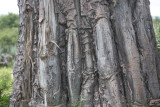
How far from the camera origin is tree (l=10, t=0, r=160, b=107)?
2.04m

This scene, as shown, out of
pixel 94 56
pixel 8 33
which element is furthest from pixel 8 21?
pixel 94 56

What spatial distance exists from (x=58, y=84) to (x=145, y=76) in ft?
3.60

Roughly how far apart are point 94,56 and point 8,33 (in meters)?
16.7

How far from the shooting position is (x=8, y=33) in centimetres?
1702

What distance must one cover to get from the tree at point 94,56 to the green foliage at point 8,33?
14.0m

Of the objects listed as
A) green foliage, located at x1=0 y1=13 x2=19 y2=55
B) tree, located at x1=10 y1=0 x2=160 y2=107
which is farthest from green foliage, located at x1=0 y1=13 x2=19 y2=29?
tree, located at x1=10 y1=0 x2=160 y2=107

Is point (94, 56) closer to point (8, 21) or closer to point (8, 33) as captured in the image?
point (8, 33)

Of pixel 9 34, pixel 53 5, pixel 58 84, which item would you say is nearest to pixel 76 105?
pixel 58 84

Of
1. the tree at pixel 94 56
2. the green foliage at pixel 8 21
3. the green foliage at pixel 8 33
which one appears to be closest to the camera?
the tree at pixel 94 56

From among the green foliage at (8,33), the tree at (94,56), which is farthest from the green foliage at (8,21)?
the tree at (94,56)

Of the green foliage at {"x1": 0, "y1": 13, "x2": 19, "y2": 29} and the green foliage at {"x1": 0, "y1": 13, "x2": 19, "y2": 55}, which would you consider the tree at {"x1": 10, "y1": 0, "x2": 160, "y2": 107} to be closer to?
the green foliage at {"x1": 0, "y1": 13, "x2": 19, "y2": 55}

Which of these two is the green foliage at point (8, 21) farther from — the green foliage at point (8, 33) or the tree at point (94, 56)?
the tree at point (94, 56)

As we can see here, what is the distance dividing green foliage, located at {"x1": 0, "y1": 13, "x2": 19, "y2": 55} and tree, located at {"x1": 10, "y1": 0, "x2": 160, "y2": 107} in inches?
553

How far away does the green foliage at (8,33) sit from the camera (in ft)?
52.8
